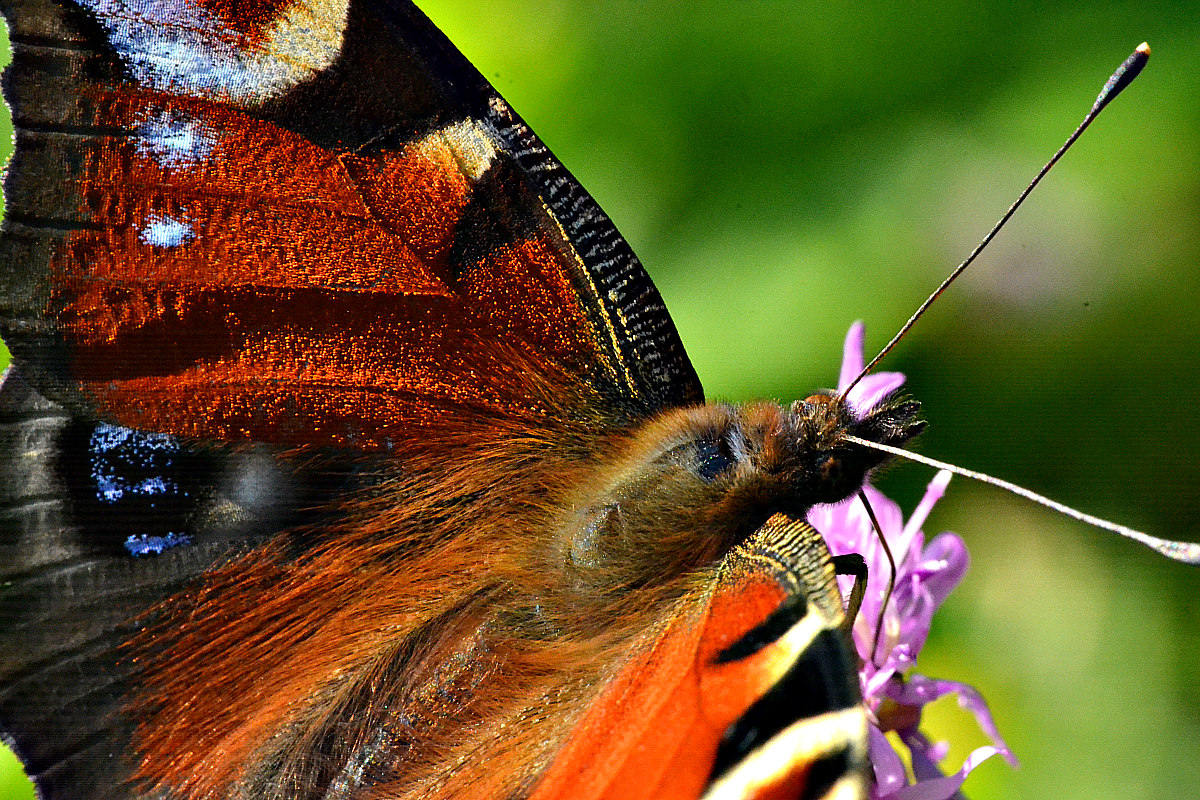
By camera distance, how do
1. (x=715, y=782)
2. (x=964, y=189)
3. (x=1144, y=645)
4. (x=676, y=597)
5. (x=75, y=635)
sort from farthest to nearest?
(x=964, y=189) → (x=1144, y=645) → (x=75, y=635) → (x=676, y=597) → (x=715, y=782)

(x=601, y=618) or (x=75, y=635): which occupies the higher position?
(x=601, y=618)

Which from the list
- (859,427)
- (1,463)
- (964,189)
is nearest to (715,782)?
(859,427)

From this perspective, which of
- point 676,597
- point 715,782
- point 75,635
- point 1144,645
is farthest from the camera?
point 1144,645

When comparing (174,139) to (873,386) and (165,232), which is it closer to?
(165,232)

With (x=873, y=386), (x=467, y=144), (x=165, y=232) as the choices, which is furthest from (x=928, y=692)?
(x=165, y=232)

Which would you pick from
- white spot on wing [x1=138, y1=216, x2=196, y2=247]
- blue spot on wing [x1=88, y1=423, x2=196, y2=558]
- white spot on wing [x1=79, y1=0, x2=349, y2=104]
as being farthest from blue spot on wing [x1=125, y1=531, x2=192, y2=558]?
white spot on wing [x1=79, y1=0, x2=349, y2=104]

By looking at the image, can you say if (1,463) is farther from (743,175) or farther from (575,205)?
(743,175)

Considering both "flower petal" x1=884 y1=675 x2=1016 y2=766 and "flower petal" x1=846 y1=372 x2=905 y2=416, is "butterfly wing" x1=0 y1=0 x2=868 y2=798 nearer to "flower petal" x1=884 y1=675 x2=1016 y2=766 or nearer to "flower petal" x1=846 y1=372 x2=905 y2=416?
"flower petal" x1=846 y1=372 x2=905 y2=416
